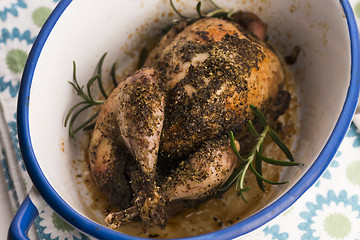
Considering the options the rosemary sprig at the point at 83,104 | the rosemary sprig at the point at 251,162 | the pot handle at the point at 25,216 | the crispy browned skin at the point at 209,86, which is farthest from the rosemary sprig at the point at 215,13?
the pot handle at the point at 25,216

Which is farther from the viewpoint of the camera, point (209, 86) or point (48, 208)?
point (48, 208)

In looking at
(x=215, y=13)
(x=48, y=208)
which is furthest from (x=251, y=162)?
(x=48, y=208)

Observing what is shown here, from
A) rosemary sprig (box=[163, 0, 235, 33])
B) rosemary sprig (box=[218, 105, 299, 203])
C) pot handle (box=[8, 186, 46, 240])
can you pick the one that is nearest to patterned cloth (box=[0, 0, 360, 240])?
rosemary sprig (box=[218, 105, 299, 203])

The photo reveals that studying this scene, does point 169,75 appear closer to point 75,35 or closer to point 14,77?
point 75,35

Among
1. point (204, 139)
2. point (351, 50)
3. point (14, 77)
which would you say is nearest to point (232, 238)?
point (204, 139)

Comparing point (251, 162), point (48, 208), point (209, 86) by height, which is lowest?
point (48, 208)

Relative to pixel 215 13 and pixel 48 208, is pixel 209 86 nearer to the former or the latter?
pixel 215 13
